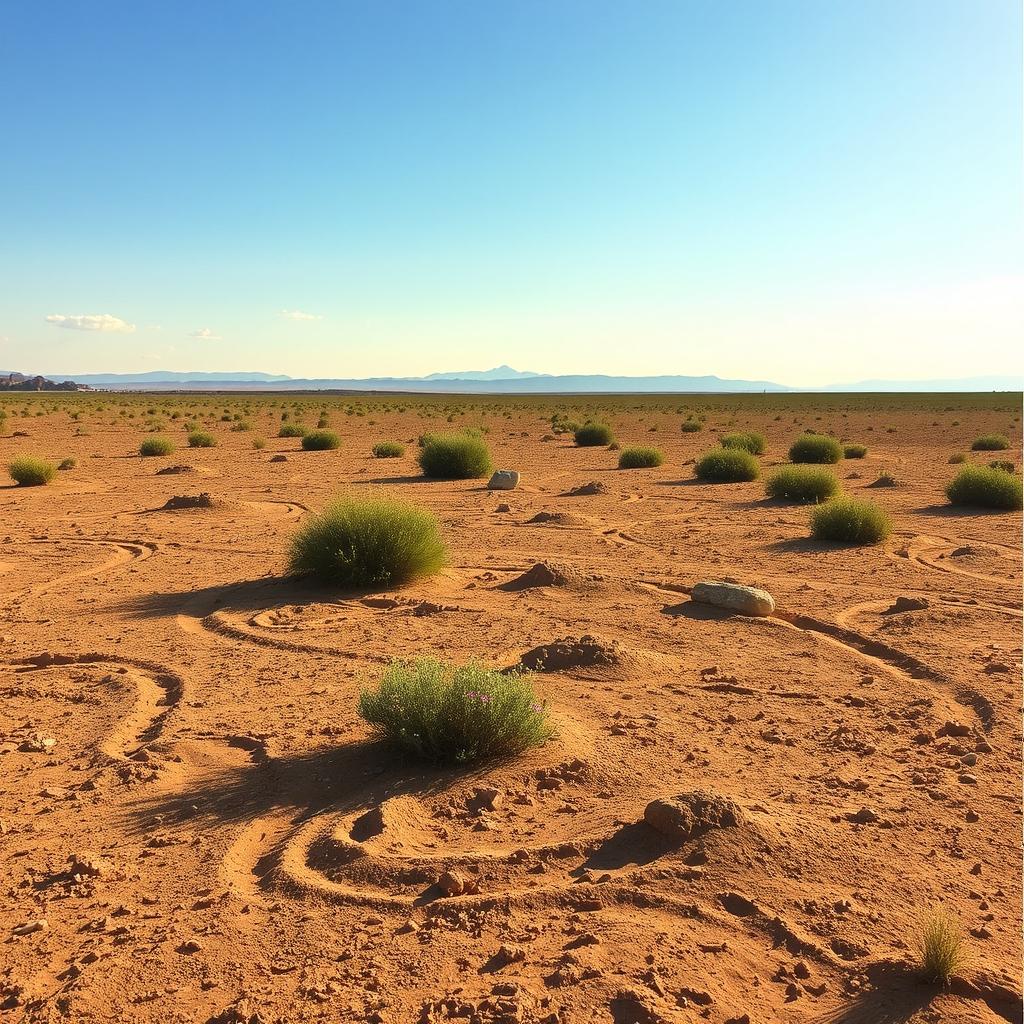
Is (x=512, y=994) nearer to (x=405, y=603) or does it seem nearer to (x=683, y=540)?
(x=405, y=603)

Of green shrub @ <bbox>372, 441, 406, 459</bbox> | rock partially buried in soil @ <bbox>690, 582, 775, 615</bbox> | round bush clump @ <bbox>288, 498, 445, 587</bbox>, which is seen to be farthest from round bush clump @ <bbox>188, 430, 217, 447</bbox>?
rock partially buried in soil @ <bbox>690, 582, 775, 615</bbox>

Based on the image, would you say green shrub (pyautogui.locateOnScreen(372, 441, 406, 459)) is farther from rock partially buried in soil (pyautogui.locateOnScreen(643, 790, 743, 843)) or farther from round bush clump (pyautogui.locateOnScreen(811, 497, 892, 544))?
rock partially buried in soil (pyautogui.locateOnScreen(643, 790, 743, 843))

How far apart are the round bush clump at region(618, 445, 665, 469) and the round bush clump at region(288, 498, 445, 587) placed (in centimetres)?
1320

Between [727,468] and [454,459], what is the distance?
5.92 m

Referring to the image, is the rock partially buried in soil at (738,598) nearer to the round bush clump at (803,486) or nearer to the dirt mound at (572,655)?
the dirt mound at (572,655)

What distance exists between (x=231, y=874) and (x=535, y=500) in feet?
41.6

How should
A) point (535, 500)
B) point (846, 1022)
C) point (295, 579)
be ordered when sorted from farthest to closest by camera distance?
1. point (535, 500)
2. point (295, 579)
3. point (846, 1022)

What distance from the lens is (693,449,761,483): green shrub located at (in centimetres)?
1939

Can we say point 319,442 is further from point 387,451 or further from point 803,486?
point 803,486

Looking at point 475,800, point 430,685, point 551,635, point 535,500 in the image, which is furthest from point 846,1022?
point 535,500

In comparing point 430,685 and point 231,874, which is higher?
point 430,685

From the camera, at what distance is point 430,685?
5.26 metres

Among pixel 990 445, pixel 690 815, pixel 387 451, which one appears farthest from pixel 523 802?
pixel 990 445

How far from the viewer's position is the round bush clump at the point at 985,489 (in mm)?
14695
